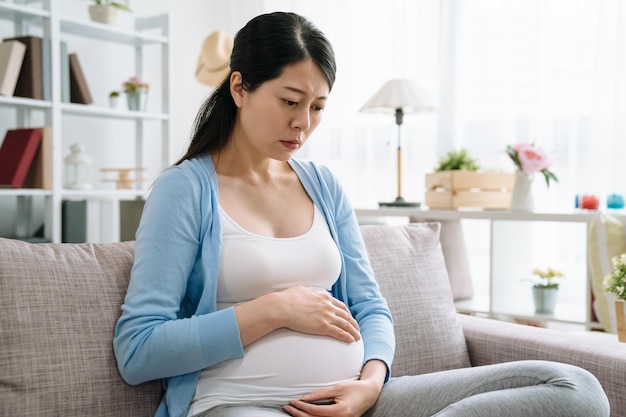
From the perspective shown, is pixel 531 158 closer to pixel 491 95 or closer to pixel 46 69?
pixel 491 95

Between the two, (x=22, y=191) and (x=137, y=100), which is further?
(x=137, y=100)

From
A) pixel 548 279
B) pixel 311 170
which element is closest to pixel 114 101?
pixel 548 279

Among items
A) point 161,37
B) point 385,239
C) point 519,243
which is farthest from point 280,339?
point 161,37

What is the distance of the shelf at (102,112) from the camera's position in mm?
3439

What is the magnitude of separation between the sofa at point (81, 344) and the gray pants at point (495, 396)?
7.6 inches

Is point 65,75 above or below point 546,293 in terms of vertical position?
above

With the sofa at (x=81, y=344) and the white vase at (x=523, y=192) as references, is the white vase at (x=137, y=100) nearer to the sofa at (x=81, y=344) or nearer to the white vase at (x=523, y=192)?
the white vase at (x=523, y=192)

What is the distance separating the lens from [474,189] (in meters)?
2.96

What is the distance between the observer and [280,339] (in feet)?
4.00

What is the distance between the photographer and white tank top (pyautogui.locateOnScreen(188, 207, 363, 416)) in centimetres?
118

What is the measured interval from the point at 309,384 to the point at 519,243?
1866 mm

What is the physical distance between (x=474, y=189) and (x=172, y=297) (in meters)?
1.98

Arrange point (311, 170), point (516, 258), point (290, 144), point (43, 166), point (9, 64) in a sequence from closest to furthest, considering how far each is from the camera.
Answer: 1. point (290, 144)
2. point (311, 170)
3. point (516, 258)
4. point (9, 64)
5. point (43, 166)

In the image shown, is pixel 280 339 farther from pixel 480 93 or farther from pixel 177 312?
pixel 480 93
